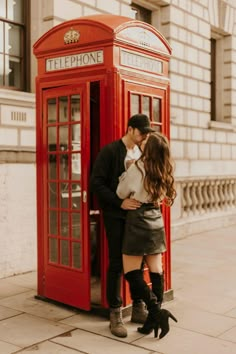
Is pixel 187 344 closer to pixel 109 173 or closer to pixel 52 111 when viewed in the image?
pixel 109 173

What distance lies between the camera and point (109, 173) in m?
4.56

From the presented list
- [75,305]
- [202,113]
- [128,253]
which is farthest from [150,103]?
[202,113]

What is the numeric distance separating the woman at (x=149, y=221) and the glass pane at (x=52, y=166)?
1.10 metres

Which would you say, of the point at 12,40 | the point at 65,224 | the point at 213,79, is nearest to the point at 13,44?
the point at 12,40

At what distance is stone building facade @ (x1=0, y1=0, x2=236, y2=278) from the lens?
261 inches

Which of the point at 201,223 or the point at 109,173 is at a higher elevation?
the point at 109,173

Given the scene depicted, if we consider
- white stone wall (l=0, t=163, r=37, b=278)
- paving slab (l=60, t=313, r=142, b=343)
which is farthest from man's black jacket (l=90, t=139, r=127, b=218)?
white stone wall (l=0, t=163, r=37, b=278)

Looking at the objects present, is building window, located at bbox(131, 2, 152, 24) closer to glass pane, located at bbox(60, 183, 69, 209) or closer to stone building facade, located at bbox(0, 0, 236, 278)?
stone building facade, located at bbox(0, 0, 236, 278)

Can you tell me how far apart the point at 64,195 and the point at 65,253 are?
22.5 inches

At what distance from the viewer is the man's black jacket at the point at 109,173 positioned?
4.48m

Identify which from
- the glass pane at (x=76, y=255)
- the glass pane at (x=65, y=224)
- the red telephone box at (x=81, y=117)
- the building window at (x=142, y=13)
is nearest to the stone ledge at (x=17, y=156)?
the red telephone box at (x=81, y=117)

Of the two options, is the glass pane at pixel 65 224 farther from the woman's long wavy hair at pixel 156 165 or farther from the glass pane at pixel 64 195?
the woman's long wavy hair at pixel 156 165

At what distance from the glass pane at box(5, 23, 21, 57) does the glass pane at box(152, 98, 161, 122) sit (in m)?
2.77

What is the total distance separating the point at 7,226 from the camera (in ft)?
21.4
